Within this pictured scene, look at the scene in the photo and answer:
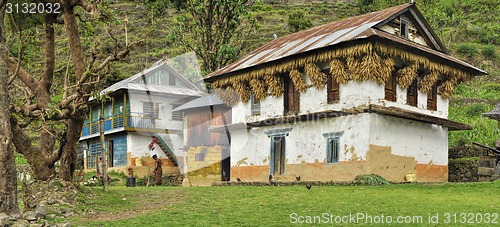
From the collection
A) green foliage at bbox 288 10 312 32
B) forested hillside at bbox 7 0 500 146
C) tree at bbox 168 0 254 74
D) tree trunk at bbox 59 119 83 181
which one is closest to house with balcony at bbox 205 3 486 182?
forested hillside at bbox 7 0 500 146

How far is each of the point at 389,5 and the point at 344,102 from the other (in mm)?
44453

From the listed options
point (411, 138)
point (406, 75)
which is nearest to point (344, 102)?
point (406, 75)

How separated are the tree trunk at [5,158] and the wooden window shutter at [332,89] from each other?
13.9m

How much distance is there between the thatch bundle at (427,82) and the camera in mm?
25000

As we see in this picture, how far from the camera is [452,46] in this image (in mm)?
60531

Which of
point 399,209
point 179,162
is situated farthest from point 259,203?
point 179,162

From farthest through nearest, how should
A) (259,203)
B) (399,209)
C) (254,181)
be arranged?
1. (254,181)
2. (259,203)
3. (399,209)

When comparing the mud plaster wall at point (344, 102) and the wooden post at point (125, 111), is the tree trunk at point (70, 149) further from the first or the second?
the wooden post at point (125, 111)

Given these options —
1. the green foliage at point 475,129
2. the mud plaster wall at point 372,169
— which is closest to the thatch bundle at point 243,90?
the mud plaster wall at point 372,169

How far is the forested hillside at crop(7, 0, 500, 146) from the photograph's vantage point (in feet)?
129

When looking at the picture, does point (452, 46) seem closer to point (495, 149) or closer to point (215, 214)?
point (495, 149)

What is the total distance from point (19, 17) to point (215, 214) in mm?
8062

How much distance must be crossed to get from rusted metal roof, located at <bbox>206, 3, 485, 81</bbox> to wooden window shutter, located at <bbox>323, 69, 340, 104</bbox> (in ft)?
4.41

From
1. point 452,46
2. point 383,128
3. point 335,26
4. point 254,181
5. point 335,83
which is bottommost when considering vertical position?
point 254,181
